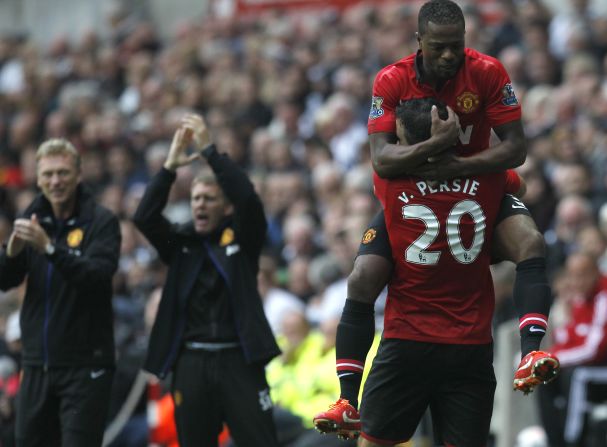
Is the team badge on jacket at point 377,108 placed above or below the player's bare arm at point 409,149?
above

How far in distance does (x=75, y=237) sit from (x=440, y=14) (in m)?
3.05

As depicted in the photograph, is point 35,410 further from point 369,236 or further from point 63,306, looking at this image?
point 369,236

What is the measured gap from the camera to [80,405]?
8.00 m

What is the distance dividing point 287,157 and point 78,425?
7578 millimetres

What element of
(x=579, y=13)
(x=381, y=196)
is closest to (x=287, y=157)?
(x=579, y=13)

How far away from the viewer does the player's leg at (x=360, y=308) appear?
6711mm

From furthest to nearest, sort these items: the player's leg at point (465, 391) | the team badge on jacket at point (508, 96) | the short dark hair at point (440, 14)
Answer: the player's leg at point (465, 391) → the team badge on jacket at point (508, 96) → the short dark hair at point (440, 14)

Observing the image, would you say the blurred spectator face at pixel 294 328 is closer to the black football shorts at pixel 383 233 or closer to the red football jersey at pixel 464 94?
the black football shorts at pixel 383 233

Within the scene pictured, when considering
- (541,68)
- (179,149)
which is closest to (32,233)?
(179,149)

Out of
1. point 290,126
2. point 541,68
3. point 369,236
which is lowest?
point 369,236

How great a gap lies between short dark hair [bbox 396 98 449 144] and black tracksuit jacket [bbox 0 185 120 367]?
2.37 m

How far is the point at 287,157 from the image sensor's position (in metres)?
15.2

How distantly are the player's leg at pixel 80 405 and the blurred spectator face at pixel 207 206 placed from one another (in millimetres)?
1152

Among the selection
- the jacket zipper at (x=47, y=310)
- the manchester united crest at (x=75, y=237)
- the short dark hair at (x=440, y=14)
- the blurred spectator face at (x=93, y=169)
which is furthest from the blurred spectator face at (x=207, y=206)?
the blurred spectator face at (x=93, y=169)
